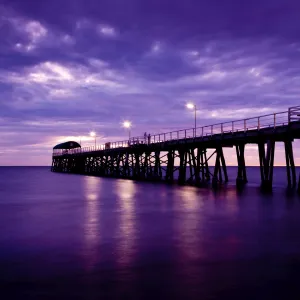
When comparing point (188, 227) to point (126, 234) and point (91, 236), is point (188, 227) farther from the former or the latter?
point (91, 236)

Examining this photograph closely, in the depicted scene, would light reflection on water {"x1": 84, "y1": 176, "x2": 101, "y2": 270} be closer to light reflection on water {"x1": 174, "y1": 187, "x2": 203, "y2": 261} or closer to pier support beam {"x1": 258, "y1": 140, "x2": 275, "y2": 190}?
light reflection on water {"x1": 174, "y1": 187, "x2": 203, "y2": 261}

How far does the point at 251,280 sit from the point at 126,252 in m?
3.58

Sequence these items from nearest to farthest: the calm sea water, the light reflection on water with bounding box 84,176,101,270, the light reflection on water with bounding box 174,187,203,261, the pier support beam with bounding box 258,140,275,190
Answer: the calm sea water
the light reflection on water with bounding box 84,176,101,270
the light reflection on water with bounding box 174,187,203,261
the pier support beam with bounding box 258,140,275,190

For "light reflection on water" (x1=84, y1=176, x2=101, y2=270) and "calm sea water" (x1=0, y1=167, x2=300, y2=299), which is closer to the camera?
"calm sea water" (x1=0, y1=167, x2=300, y2=299)

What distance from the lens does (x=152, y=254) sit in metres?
9.61

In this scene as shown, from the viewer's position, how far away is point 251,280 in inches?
290

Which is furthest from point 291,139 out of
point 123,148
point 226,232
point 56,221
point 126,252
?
point 123,148

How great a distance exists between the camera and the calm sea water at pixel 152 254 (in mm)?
6949

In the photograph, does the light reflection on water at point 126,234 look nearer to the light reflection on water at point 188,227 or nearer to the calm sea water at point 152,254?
the calm sea water at point 152,254

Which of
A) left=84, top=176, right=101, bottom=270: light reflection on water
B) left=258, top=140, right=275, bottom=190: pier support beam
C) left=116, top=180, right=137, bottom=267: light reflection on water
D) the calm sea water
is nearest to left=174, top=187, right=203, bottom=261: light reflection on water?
the calm sea water

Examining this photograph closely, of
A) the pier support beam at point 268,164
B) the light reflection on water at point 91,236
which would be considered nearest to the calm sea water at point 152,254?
the light reflection on water at point 91,236

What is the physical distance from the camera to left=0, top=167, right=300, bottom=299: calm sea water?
274 inches

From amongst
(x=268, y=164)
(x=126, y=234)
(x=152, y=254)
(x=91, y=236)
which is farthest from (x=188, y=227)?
(x=268, y=164)

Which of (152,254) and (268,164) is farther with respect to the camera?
(268,164)
